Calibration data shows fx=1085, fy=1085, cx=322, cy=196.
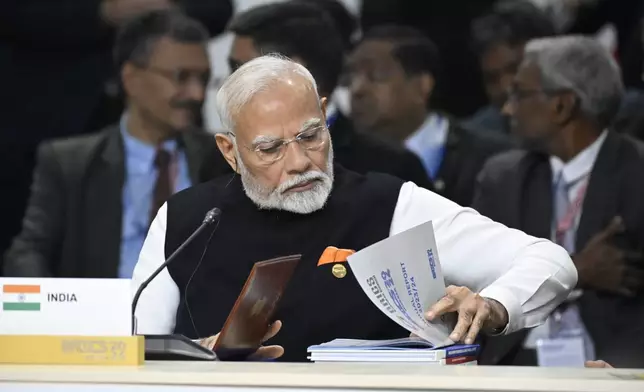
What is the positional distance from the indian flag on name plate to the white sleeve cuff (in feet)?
3.89

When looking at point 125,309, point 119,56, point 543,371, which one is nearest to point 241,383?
point 125,309

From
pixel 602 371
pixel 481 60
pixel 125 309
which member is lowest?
pixel 602 371

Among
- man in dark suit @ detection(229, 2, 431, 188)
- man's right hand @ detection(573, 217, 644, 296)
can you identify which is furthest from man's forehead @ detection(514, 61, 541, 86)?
man's right hand @ detection(573, 217, 644, 296)

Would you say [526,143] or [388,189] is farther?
[526,143]

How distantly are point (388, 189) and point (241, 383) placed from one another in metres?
1.50

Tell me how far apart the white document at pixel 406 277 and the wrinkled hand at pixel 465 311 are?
0.09 feet

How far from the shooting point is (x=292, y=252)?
134 inches

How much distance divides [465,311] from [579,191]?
2.49 metres

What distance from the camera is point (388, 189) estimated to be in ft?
11.5

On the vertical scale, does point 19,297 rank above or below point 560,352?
above

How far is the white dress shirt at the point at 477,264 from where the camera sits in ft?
9.96

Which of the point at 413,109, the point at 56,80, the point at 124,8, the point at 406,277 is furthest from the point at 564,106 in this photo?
the point at 406,277

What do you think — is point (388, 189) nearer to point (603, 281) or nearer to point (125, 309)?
point (125, 309)

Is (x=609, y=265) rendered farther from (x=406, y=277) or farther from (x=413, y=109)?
(x=406, y=277)
